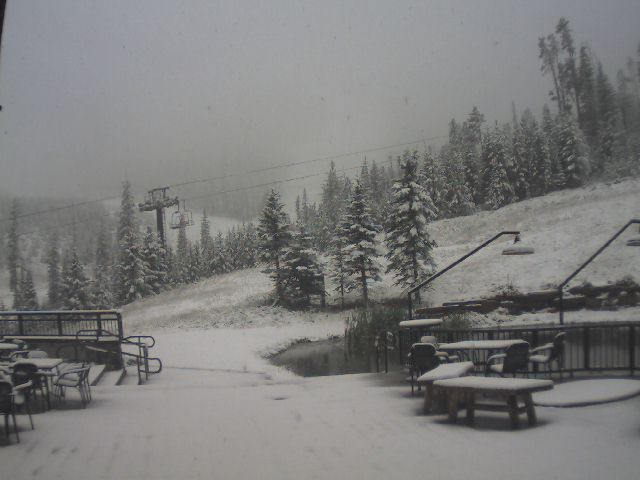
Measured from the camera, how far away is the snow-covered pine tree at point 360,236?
1503 inches

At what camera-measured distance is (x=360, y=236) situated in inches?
1517

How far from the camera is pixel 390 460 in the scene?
4.87m

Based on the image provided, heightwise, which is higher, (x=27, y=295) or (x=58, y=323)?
(x=58, y=323)

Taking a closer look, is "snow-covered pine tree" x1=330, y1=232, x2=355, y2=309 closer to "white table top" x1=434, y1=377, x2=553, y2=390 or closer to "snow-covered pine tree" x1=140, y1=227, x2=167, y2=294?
"snow-covered pine tree" x1=140, y1=227, x2=167, y2=294

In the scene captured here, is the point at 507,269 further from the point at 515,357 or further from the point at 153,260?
the point at 153,260

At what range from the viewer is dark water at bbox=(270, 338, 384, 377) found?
20.3 m

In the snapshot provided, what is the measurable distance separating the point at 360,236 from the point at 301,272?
534 centimetres

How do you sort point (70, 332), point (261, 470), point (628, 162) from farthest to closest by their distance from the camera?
1. point (628, 162)
2. point (70, 332)
3. point (261, 470)

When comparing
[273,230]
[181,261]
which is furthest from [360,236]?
[181,261]

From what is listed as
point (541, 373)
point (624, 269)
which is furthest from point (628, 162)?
point (541, 373)

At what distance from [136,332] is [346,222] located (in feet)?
55.7

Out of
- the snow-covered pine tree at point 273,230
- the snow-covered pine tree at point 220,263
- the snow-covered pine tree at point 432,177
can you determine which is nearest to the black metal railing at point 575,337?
the snow-covered pine tree at point 273,230

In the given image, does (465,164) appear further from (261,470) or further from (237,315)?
(261,470)

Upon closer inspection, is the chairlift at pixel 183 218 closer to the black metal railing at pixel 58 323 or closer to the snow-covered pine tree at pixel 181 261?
the snow-covered pine tree at pixel 181 261
